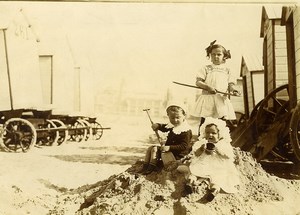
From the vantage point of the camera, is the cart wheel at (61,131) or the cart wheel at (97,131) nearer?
the cart wheel at (97,131)

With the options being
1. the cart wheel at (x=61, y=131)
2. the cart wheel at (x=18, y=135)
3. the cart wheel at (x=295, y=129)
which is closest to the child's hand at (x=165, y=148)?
the cart wheel at (x=295, y=129)

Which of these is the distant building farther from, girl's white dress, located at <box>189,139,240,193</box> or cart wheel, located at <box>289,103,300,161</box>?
cart wheel, located at <box>289,103,300,161</box>

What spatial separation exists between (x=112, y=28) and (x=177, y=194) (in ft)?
4.11

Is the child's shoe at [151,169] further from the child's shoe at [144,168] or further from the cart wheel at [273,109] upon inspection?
the cart wheel at [273,109]

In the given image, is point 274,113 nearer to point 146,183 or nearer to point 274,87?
point 274,87

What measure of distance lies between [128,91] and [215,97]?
60cm

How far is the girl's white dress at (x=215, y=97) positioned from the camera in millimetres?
2764

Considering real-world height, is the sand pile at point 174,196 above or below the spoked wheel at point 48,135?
below

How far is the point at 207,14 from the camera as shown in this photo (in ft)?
9.43

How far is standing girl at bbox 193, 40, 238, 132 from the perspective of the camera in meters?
2.77

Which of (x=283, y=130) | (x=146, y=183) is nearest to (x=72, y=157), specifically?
(x=146, y=183)

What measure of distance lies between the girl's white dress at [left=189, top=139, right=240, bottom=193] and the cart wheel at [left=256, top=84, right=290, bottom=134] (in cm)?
60

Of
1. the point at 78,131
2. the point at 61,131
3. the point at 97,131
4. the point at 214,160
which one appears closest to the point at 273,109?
the point at 214,160

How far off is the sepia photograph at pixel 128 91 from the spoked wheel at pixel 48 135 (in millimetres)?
59
